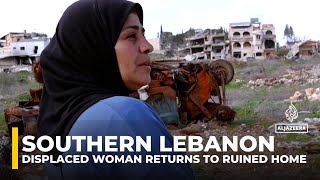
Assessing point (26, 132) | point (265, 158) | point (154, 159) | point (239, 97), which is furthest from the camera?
point (239, 97)

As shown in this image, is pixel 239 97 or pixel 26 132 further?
pixel 239 97

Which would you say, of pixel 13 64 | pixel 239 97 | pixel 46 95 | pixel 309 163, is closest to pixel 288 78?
pixel 239 97

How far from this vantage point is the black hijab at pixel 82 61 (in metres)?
0.78

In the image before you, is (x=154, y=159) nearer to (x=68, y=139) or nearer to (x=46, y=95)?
(x=68, y=139)

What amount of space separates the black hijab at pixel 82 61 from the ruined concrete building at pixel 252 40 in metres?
13.0

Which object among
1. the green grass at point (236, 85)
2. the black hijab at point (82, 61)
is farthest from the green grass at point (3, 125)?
the green grass at point (236, 85)

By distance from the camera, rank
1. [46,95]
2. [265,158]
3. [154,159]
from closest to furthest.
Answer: [154,159], [46,95], [265,158]

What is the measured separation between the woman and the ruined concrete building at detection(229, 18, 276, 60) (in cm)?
1302

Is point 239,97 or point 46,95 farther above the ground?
point 46,95

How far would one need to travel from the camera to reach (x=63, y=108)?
0.77m

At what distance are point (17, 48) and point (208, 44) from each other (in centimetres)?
736

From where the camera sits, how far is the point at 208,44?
16938 mm

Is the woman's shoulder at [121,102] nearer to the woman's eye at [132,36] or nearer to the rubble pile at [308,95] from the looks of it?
the woman's eye at [132,36]

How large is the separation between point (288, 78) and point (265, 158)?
7641mm
